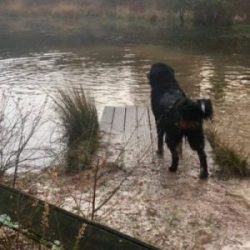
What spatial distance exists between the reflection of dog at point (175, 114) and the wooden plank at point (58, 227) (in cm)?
227

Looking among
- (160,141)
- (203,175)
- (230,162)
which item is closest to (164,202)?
(203,175)

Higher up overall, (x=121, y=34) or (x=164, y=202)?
(x=164, y=202)

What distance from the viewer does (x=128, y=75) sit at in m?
12.9

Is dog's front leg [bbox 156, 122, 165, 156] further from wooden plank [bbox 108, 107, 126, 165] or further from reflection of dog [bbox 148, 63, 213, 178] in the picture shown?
wooden plank [bbox 108, 107, 126, 165]

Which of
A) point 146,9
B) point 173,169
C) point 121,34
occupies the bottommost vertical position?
point 121,34

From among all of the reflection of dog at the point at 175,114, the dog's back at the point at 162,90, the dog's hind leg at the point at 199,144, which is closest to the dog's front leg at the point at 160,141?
the reflection of dog at the point at 175,114

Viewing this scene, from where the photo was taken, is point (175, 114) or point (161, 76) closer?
point (175, 114)

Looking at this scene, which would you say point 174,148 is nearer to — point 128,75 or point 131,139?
point 131,139

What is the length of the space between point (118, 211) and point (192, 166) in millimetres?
1550

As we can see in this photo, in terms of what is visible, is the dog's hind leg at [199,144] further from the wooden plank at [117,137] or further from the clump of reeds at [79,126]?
the clump of reeds at [79,126]

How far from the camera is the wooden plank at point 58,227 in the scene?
283 cm

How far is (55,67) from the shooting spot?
14.6 meters

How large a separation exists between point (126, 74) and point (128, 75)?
0.19 metres

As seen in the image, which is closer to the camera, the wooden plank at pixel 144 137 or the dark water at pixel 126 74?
the wooden plank at pixel 144 137
